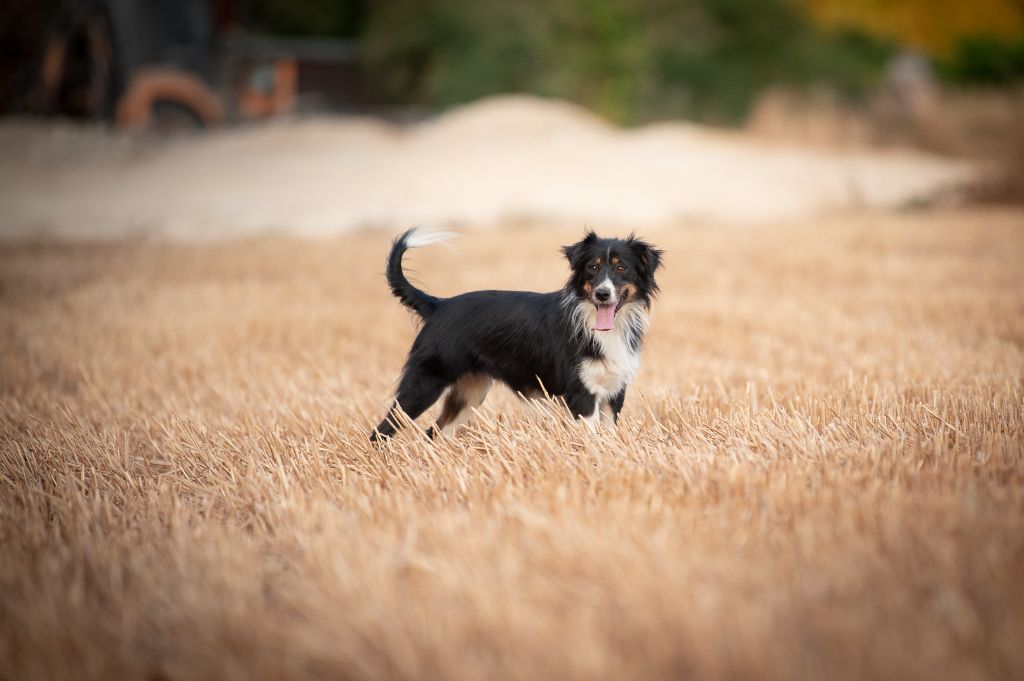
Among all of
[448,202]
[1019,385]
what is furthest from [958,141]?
Result: [1019,385]

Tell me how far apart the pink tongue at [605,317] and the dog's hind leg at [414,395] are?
0.67m

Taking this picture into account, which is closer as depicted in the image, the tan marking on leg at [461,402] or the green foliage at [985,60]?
the tan marking on leg at [461,402]

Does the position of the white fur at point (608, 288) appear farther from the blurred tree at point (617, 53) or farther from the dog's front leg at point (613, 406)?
the blurred tree at point (617, 53)

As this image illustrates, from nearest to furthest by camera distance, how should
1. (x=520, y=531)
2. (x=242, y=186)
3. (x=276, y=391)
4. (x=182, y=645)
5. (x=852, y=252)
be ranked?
(x=182, y=645)
(x=520, y=531)
(x=276, y=391)
(x=852, y=252)
(x=242, y=186)

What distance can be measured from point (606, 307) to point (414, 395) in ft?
2.77

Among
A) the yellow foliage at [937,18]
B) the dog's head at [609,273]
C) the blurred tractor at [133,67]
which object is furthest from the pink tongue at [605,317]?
the yellow foliage at [937,18]

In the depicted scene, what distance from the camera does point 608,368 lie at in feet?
11.1

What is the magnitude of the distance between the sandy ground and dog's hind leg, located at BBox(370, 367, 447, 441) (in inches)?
328

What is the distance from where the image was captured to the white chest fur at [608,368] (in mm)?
3385

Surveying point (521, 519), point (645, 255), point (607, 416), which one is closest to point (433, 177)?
point (645, 255)

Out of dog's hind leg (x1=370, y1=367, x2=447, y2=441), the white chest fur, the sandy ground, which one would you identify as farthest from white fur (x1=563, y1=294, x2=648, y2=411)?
the sandy ground

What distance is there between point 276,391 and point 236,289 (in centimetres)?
356

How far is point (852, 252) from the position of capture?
9328 millimetres

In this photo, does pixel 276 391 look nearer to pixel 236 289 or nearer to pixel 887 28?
pixel 236 289
